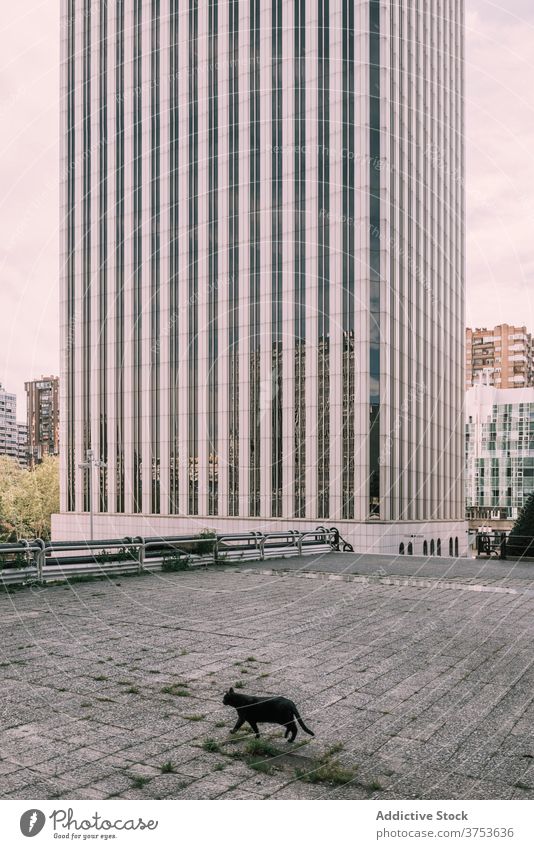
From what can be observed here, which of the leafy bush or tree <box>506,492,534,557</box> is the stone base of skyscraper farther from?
the leafy bush

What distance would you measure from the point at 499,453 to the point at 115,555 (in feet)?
353

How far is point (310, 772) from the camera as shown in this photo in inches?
224

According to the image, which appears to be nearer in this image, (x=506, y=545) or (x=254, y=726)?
(x=254, y=726)

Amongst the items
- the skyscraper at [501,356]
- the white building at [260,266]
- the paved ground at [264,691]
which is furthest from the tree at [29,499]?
the skyscraper at [501,356]

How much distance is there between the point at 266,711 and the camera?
635 cm

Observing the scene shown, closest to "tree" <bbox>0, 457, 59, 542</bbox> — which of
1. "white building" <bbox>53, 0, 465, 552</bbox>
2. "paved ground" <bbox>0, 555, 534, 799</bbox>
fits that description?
"white building" <bbox>53, 0, 465, 552</bbox>

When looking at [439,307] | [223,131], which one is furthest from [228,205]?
[439,307]

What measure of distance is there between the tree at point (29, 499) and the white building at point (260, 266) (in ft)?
50.7

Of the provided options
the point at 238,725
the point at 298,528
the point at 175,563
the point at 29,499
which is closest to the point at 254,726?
the point at 238,725

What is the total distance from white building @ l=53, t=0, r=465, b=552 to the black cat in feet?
133

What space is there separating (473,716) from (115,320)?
56164mm

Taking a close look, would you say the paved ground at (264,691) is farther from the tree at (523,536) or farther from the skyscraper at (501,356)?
the skyscraper at (501,356)

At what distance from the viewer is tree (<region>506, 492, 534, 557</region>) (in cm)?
2628

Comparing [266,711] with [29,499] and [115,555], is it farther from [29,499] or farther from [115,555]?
[29,499]
